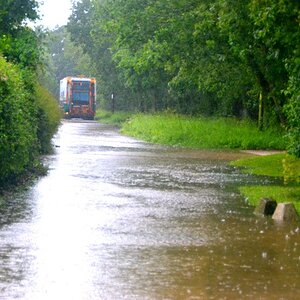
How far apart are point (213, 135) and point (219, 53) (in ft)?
17.5

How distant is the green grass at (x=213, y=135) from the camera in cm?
3512

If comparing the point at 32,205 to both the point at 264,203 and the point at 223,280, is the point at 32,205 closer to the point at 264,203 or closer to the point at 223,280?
the point at 264,203

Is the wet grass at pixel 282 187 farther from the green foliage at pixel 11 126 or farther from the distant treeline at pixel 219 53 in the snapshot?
the green foliage at pixel 11 126

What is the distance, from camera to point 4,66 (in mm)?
17859

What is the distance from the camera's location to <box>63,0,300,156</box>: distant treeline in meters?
17.5

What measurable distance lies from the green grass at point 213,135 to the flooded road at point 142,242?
1332cm

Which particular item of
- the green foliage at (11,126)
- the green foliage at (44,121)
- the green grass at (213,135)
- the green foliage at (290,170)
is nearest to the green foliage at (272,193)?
the green foliage at (290,170)

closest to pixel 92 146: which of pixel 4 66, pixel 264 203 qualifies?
pixel 4 66

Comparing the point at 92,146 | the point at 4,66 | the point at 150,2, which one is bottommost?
the point at 92,146

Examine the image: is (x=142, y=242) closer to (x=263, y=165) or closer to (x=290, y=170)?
(x=290, y=170)

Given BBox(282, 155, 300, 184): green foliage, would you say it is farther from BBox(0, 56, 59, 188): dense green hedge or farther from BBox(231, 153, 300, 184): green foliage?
BBox(0, 56, 59, 188): dense green hedge

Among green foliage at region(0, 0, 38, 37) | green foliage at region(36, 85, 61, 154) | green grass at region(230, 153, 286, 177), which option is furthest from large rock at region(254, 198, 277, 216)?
green foliage at region(0, 0, 38, 37)

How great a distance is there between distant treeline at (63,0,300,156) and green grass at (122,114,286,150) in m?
0.96

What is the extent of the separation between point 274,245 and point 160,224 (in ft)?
7.83
